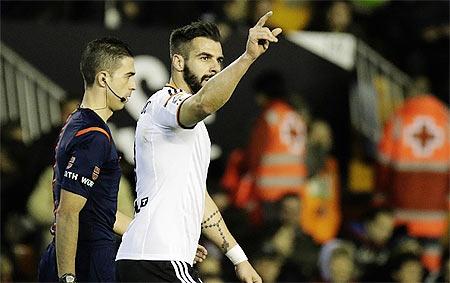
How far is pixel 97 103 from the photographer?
22.6 feet

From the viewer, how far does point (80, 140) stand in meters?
6.71

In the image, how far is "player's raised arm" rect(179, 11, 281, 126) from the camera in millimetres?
6148

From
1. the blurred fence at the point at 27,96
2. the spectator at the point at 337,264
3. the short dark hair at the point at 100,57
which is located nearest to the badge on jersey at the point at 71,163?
the short dark hair at the point at 100,57

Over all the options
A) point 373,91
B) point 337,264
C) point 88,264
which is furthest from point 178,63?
point 373,91

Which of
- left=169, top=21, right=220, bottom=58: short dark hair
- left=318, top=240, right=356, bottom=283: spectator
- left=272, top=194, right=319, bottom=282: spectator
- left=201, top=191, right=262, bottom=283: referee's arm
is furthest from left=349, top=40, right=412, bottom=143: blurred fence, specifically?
left=169, top=21, right=220, bottom=58: short dark hair

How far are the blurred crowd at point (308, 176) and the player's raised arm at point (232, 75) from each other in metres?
4.81

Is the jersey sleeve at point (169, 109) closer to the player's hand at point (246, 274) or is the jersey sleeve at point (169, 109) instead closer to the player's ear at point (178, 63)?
the player's ear at point (178, 63)

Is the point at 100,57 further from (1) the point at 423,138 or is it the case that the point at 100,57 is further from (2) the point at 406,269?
(1) the point at 423,138

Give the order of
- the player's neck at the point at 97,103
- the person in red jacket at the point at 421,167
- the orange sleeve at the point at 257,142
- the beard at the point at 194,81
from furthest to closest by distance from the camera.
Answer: the person in red jacket at the point at 421,167
the orange sleeve at the point at 257,142
the player's neck at the point at 97,103
the beard at the point at 194,81

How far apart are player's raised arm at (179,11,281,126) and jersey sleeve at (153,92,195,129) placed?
0.18 meters

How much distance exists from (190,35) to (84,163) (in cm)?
79

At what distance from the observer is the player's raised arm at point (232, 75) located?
20.2ft

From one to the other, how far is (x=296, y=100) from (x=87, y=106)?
247 inches

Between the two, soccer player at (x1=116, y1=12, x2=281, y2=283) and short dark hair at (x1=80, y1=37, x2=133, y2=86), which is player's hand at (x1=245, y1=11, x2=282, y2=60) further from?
short dark hair at (x1=80, y1=37, x2=133, y2=86)
